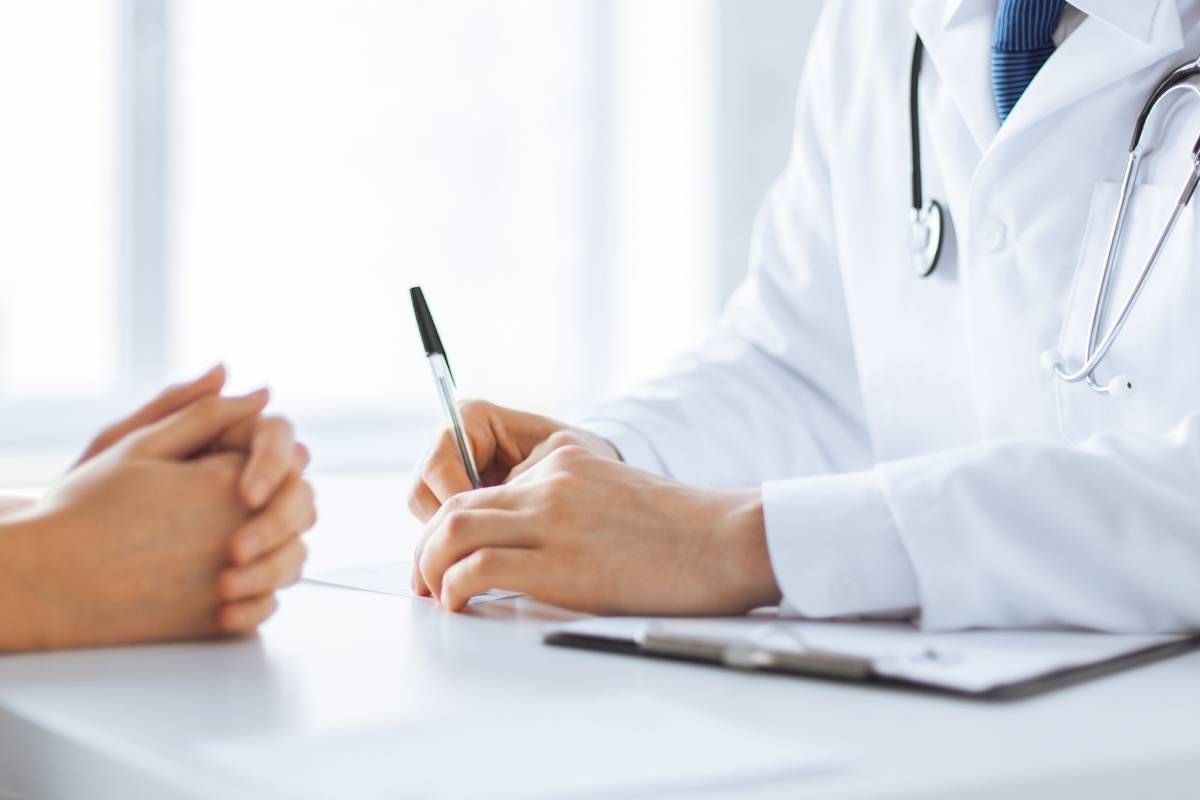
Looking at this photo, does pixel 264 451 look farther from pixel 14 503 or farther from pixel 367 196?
pixel 367 196

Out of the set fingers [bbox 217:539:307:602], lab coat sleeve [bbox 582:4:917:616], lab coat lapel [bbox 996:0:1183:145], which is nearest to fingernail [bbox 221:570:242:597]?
fingers [bbox 217:539:307:602]

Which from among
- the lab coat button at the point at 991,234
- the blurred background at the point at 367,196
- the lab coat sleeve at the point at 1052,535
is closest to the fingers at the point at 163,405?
the lab coat sleeve at the point at 1052,535

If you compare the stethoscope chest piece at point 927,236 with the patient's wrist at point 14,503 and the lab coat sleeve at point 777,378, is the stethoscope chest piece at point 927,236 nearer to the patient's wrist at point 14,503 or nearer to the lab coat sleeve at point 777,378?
the lab coat sleeve at point 777,378

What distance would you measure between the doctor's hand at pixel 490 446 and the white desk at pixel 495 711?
0.88ft

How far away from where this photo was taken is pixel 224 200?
97.0 inches

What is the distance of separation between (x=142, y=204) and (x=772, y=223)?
1303mm

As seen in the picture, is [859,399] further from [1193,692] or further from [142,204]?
[142,204]

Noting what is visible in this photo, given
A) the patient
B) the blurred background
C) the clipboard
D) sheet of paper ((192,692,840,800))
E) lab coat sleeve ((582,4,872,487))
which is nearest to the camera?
sheet of paper ((192,692,840,800))

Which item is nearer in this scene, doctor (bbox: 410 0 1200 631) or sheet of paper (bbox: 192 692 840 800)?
sheet of paper (bbox: 192 692 840 800)

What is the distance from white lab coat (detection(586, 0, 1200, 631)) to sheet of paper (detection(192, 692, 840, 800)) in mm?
271

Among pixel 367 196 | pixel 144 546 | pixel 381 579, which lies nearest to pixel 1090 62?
pixel 381 579

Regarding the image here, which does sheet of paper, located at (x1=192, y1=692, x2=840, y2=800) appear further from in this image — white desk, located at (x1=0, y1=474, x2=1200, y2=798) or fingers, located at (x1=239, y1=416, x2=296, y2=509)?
fingers, located at (x1=239, y1=416, x2=296, y2=509)

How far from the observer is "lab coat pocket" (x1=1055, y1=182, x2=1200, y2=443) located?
0.95 meters

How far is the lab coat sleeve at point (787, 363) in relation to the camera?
1297 millimetres
